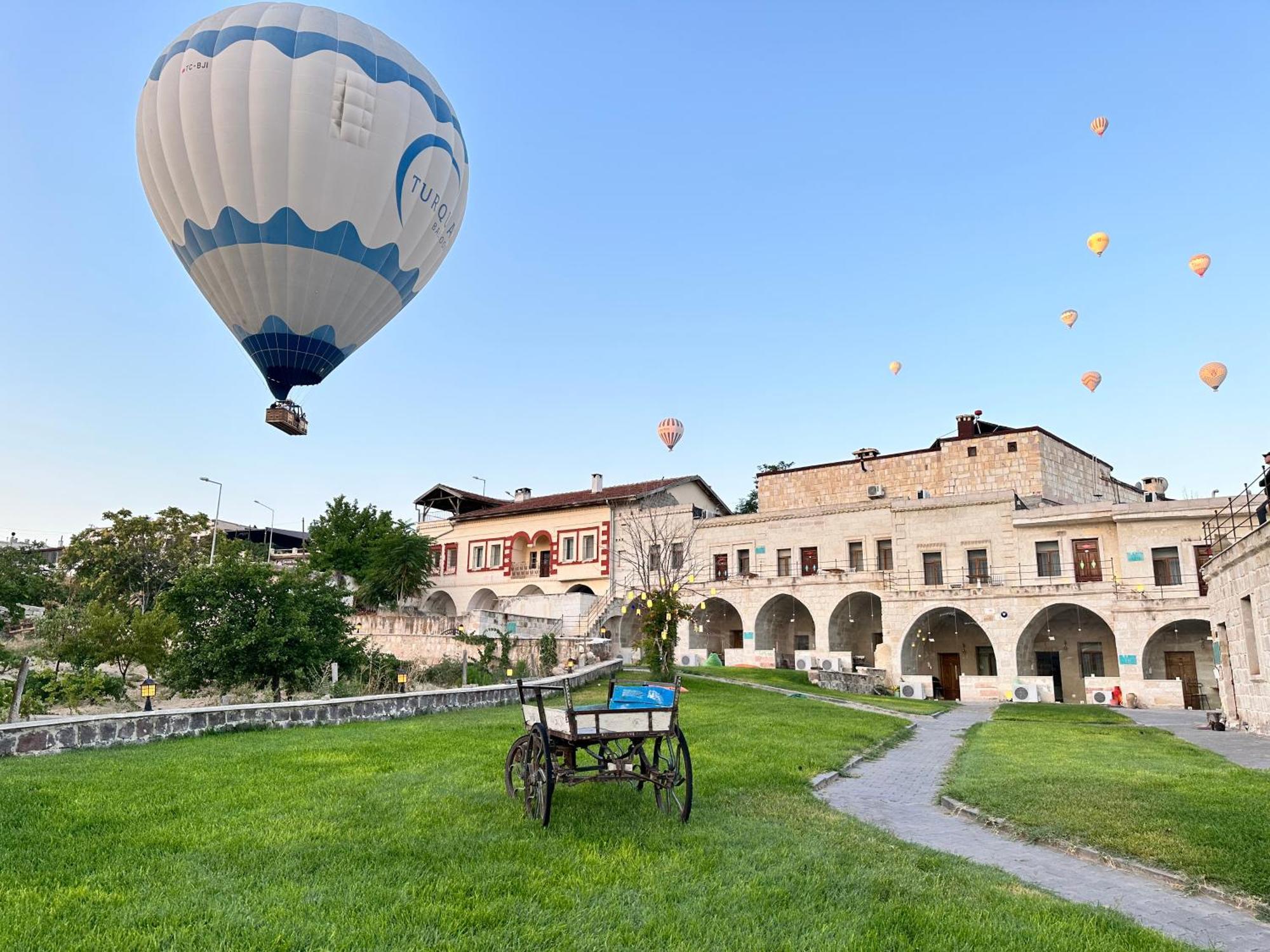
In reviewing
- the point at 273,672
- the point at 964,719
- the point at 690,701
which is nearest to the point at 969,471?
the point at 964,719

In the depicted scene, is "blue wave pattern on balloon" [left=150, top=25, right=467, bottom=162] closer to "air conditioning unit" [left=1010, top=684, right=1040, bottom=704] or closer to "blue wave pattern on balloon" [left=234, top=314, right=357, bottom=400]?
"blue wave pattern on balloon" [left=234, top=314, right=357, bottom=400]

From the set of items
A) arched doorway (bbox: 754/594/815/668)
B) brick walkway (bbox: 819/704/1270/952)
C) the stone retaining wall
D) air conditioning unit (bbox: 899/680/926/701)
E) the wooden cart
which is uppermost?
arched doorway (bbox: 754/594/815/668)

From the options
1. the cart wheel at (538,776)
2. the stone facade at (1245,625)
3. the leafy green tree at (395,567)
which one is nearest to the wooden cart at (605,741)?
the cart wheel at (538,776)

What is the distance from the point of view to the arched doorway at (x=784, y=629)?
39062 millimetres

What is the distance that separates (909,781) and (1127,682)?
77.6 ft

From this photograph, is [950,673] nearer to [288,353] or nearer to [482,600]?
[482,600]

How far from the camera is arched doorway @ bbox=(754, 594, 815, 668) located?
39.1m

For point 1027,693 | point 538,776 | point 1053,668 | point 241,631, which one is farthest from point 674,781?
point 1053,668

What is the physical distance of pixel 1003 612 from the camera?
31.9m

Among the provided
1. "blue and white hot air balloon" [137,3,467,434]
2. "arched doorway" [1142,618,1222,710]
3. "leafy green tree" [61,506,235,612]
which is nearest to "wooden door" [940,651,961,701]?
"arched doorway" [1142,618,1222,710]

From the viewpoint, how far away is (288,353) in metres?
19.5

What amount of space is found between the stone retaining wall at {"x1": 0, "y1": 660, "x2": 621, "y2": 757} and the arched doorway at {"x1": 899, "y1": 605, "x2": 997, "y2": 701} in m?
23.8

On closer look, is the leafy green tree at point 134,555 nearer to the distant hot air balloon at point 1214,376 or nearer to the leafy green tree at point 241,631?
the leafy green tree at point 241,631

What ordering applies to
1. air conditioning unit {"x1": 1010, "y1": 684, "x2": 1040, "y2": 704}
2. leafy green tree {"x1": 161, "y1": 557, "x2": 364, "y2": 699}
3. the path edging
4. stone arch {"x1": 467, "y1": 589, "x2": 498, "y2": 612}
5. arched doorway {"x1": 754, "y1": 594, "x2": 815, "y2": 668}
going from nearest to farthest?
the path edging
leafy green tree {"x1": 161, "y1": 557, "x2": 364, "y2": 699}
air conditioning unit {"x1": 1010, "y1": 684, "x2": 1040, "y2": 704}
arched doorway {"x1": 754, "y1": 594, "x2": 815, "y2": 668}
stone arch {"x1": 467, "y1": 589, "x2": 498, "y2": 612}
